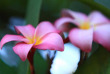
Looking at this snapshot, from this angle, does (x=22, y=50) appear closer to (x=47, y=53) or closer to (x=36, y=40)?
(x=36, y=40)

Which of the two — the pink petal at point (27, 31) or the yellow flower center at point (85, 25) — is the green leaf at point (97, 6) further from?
the pink petal at point (27, 31)

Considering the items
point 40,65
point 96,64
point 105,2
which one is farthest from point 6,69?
point 105,2

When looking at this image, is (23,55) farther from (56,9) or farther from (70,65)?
(56,9)

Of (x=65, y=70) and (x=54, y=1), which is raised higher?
(x=54, y=1)

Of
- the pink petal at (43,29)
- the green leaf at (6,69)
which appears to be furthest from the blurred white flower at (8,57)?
the pink petal at (43,29)

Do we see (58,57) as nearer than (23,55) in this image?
No

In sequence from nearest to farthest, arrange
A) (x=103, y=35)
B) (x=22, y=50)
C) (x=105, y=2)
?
(x=22, y=50) < (x=103, y=35) < (x=105, y=2)

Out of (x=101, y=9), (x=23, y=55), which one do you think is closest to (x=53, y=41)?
(x=23, y=55)
